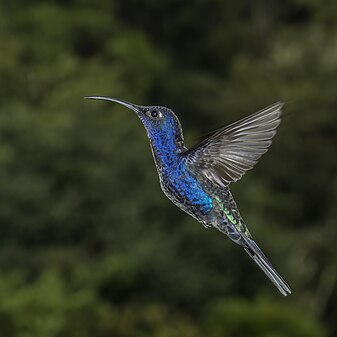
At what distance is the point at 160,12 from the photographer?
2194cm

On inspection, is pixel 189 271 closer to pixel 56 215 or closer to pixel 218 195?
pixel 56 215

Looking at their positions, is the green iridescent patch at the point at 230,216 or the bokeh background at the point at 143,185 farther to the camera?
the bokeh background at the point at 143,185

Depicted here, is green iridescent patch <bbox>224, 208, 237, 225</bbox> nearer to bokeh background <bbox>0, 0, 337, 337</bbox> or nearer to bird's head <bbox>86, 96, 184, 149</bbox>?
bird's head <bbox>86, 96, 184, 149</bbox>

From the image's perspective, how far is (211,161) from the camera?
2.65ft

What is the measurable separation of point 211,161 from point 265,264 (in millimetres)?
110

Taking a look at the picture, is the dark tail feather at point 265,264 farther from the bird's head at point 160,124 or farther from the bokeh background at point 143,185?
the bokeh background at point 143,185

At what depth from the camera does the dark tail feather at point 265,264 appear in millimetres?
703

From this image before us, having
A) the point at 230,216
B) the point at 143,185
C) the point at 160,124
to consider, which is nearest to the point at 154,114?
the point at 160,124

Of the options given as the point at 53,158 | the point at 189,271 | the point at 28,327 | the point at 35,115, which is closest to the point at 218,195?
the point at 28,327

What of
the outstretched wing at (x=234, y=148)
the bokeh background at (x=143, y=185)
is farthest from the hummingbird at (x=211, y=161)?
the bokeh background at (x=143, y=185)

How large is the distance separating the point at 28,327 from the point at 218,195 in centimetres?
893

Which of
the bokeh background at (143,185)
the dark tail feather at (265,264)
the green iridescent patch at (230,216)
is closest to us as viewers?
the dark tail feather at (265,264)

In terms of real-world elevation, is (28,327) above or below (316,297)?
above

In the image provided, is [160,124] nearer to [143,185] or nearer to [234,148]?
[234,148]
